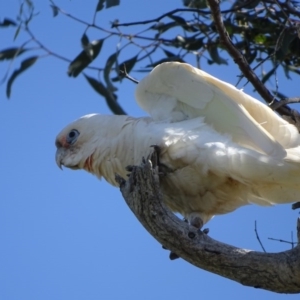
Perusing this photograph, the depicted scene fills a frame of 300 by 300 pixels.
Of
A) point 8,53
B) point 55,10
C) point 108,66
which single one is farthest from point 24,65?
point 108,66

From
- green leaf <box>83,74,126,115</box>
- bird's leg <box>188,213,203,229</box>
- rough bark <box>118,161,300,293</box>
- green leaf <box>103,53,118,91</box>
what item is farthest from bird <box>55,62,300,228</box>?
green leaf <box>103,53,118,91</box>

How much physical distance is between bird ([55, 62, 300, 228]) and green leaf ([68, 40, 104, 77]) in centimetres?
101

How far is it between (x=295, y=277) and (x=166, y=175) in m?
0.92

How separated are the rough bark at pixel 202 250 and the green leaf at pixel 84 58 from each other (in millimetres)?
1617

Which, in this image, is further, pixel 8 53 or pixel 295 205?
pixel 8 53

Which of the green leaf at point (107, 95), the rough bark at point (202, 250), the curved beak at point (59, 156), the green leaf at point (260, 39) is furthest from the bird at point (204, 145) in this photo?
the green leaf at point (260, 39)

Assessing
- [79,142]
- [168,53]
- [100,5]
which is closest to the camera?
[79,142]

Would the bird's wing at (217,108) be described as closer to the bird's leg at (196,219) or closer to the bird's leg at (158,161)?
the bird's leg at (158,161)

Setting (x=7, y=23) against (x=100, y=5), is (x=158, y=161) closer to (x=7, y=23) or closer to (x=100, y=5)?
(x=100, y=5)

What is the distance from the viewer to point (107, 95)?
16.1 feet

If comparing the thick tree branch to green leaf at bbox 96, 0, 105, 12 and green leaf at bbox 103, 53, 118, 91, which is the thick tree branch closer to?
green leaf at bbox 96, 0, 105, 12

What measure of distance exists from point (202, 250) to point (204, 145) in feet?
2.05

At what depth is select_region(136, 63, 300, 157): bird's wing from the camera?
3814 mm

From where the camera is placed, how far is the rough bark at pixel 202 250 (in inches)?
127
